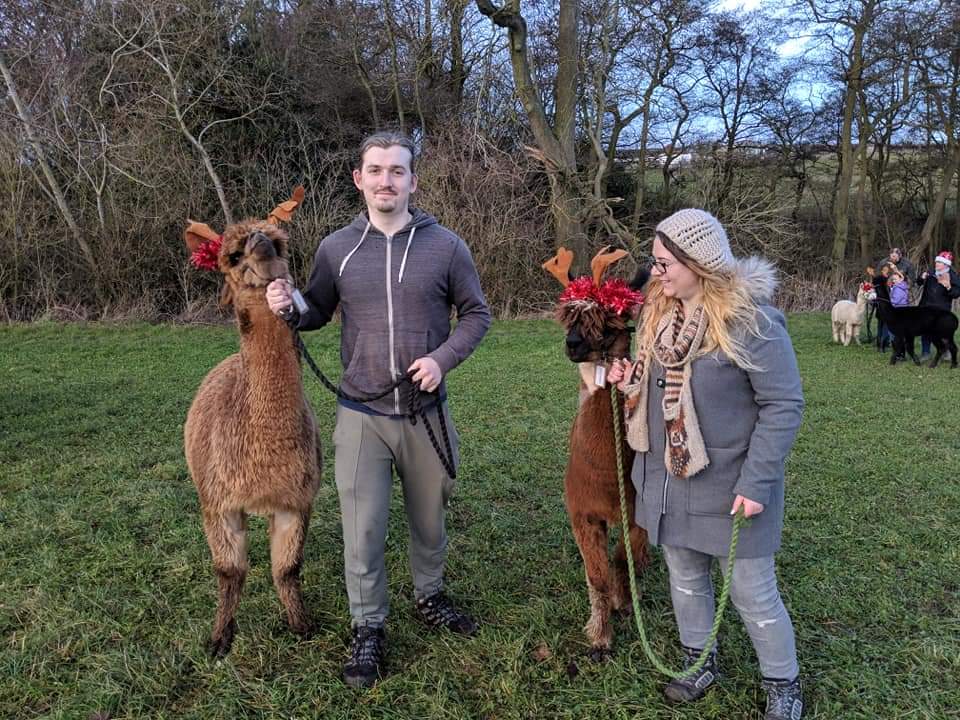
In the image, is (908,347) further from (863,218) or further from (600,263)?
(863,218)

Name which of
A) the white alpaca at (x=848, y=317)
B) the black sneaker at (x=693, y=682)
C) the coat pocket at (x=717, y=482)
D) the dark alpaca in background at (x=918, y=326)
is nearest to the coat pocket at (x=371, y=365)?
the coat pocket at (x=717, y=482)

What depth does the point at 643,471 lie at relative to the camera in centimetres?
280

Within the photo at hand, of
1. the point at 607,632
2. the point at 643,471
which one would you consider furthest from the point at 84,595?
the point at 643,471

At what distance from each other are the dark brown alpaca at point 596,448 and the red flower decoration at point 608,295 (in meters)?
0.01

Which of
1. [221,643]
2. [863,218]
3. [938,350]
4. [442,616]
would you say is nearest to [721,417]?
[442,616]

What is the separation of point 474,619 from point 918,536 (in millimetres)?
2975

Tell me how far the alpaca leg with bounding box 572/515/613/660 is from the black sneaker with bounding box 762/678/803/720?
0.73 m

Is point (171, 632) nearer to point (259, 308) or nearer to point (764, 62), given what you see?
point (259, 308)

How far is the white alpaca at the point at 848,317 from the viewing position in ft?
42.0

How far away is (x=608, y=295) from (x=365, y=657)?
1849mm

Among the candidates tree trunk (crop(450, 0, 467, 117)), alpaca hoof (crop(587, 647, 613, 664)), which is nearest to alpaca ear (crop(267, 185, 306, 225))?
alpaca hoof (crop(587, 647, 613, 664))

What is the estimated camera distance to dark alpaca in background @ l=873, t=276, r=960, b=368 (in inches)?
429

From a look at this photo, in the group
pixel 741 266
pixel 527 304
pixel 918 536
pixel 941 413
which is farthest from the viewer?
pixel 527 304

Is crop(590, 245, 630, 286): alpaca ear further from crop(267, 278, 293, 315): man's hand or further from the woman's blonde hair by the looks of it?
crop(267, 278, 293, 315): man's hand
